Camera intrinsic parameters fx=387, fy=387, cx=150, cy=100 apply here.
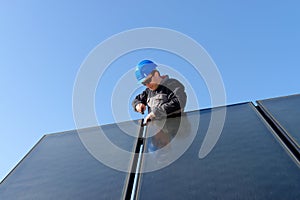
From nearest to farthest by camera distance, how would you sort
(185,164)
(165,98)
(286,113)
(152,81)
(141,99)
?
(185,164), (286,113), (165,98), (152,81), (141,99)

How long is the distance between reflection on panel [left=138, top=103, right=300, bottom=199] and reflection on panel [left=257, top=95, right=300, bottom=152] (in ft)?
0.33

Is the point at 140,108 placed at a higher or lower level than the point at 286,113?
higher

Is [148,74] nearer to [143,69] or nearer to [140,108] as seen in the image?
[143,69]

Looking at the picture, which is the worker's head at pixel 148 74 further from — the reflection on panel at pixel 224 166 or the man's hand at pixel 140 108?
the reflection on panel at pixel 224 166

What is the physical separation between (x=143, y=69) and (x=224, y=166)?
2.69m

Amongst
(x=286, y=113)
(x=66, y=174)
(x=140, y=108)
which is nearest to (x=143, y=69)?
(x=140, y=108)

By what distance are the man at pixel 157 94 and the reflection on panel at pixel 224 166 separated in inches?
31.8

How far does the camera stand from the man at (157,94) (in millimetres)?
3975

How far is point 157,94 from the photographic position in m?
4.52

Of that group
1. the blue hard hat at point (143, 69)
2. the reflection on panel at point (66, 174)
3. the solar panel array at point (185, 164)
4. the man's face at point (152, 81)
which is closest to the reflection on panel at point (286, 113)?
the solar panel array at point (185, 164)

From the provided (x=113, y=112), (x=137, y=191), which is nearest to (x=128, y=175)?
(x=137, y=191)

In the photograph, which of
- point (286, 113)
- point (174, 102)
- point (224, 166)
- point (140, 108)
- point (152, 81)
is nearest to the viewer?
point (224, 166)

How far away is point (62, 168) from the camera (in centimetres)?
284

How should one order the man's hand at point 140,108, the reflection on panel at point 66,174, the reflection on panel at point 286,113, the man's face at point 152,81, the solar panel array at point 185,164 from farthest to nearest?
the man's face at point 152,81
the man's hand at point 140,108
the reflection on panel at point 286,113
the reflection on panel at point 66,174
the solar panel array at point 185,164
